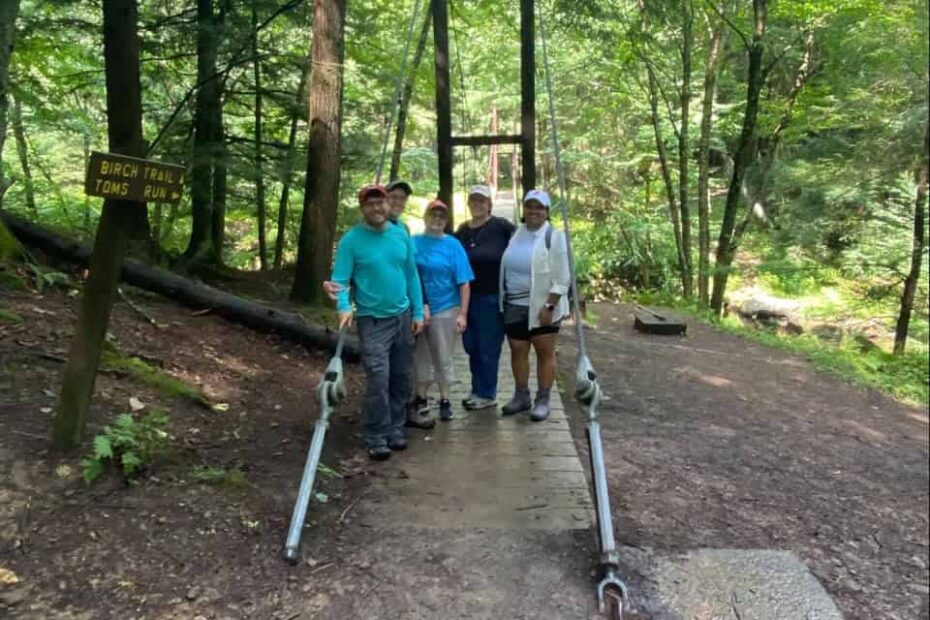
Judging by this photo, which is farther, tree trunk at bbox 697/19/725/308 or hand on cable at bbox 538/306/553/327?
tree trunk at bbox 697/19/725/308

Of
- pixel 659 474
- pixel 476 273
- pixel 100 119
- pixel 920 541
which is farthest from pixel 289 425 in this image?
pixel 100 119

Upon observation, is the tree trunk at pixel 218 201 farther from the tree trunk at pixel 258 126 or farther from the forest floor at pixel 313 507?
the forest floor at pixel 313 507

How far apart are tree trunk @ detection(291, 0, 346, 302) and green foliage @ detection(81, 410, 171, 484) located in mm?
3502

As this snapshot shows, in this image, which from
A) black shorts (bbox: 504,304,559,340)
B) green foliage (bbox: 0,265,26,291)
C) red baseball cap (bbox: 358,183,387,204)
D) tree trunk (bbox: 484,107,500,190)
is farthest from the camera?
tree trunk (bbox: 484,107,500,190)

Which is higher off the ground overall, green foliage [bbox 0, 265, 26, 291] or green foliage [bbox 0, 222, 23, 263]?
green foliage [bbox 0, 222, 23, 263]

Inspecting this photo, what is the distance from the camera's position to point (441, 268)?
4430 mm

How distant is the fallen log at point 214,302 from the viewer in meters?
5.96

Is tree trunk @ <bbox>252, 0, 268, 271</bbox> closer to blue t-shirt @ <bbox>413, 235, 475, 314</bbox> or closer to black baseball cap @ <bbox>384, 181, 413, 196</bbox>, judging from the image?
black baseball cap @ <bbox>384, 181, 413, 196</bbox>

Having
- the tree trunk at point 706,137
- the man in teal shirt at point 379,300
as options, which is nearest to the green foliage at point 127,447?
the man in teal shirt at point 379,300

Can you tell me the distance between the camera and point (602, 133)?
731 inches

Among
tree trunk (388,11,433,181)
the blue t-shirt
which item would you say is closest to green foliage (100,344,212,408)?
the blue t-shirt

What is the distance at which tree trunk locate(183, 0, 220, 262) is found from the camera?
6.48 m

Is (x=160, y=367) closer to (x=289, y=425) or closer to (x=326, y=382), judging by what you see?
(x=289, y=425)

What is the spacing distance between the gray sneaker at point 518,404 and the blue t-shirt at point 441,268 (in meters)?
0.93
